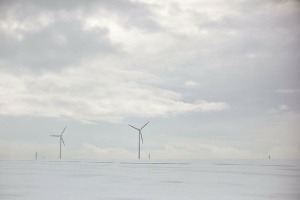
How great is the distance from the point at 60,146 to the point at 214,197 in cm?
14933

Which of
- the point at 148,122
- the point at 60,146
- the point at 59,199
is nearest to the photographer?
the point at 59,199

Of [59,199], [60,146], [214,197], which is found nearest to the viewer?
[59,199]

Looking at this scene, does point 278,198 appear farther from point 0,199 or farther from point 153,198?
point 0,199

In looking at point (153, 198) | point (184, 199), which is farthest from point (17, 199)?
point (184, 199)

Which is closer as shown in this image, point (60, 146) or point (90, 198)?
point (90, 198)

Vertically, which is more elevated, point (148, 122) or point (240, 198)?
point (148, 122)

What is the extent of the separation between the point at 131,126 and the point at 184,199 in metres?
110

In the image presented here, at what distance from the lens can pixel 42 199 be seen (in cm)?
2350

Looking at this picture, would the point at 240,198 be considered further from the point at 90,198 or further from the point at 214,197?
the point at 90,198

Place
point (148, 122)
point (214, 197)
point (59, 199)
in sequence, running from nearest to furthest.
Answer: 1. point (59, 199)
2. point (214, 197)
3. point (148, 122)

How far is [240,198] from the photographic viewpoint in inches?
955

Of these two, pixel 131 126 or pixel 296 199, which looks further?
pixel 131 126

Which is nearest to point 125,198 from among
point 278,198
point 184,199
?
point 184,199

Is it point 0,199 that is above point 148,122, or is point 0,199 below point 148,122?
below
